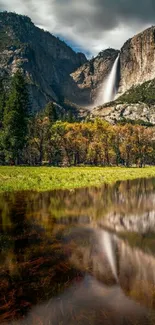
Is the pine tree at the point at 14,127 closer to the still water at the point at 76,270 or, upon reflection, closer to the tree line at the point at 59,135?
the tree line at the point at 59,135

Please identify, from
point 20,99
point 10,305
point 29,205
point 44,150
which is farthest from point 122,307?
point 44,150

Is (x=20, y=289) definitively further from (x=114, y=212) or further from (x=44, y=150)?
(x=44, y=150)

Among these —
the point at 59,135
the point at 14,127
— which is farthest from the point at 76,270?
the point at 59,135

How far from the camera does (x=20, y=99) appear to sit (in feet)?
235

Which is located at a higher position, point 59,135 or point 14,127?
point 59,135

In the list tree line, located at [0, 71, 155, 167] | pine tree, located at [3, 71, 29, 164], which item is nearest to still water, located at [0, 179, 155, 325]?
pine tree, located at [3, 71, 29, 164]

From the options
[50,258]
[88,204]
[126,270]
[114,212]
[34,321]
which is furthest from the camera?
[88,204]

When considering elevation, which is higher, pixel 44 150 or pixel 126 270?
pixel 44 150

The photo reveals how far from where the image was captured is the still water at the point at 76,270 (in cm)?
552

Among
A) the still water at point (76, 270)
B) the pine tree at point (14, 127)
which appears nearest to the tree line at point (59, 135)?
the pine tree at point (14, 127)

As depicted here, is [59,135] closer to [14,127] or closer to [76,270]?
[14,127]

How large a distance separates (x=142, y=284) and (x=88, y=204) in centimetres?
1168

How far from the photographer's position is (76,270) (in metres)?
7.48

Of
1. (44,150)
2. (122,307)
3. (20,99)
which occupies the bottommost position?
(122,307)
